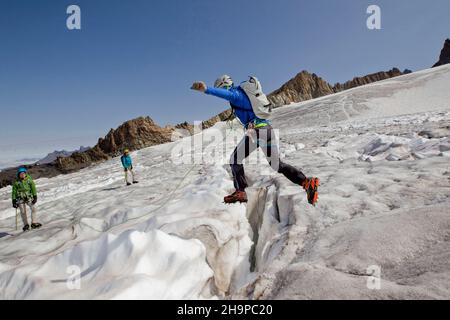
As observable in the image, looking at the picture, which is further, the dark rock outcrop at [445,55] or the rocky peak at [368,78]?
the rocky peak at [368,78]

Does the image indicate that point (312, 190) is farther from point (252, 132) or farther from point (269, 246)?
point (252, 132)

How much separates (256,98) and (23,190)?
20.4ft

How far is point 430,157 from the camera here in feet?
17.6

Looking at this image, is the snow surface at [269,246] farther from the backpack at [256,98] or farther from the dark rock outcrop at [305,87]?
the dark rock outcrop at [305,87]

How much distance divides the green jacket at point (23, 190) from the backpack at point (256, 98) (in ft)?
19.4

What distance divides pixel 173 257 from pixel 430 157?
551 centimetres

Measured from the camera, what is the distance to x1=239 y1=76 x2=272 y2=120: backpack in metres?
4.00

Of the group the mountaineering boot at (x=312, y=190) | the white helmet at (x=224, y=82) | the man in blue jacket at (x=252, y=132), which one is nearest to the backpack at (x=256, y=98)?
the man in blue jacket at (x=252, y=132)

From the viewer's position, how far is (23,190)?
21.2 ft

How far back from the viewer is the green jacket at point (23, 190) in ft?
21.0

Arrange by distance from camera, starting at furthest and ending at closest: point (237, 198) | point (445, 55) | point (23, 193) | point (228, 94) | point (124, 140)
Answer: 1. point (445, 55)
2. point (124, 140)
3. point (23, 193)
4. point (237, 198)
5. point (228, 94)

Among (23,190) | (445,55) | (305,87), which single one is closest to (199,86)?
(23,190)

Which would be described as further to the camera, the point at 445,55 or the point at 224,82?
the point at 445,55
